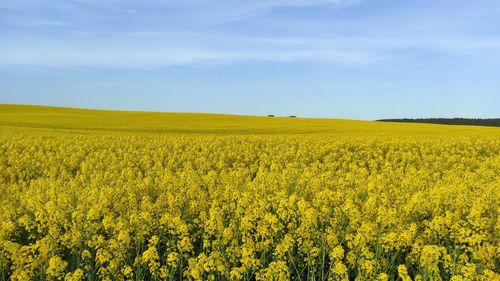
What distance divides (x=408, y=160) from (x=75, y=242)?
16.9m

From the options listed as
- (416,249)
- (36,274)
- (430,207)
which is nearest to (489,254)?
(416,249)

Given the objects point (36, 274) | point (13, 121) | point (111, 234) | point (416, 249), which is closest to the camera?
point (36, 274)

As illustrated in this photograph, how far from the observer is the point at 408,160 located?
67.0ft

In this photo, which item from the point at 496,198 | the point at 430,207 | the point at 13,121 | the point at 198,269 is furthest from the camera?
the point at 13,121

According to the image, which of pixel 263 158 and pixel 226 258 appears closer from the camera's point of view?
pixel 226 258

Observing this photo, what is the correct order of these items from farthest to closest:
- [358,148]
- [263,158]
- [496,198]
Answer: [358,148]
[263,158]
[496,198]

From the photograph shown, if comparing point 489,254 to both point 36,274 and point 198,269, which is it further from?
point 36,274

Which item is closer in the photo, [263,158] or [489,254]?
[489,254]

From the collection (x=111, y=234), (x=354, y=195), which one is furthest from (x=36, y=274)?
(x=354, y=195)

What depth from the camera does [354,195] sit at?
34.6ft

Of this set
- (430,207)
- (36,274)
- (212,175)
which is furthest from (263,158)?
(36,274)

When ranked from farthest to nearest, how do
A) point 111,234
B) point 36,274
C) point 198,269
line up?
point 111,234 → point 36,274 → point 198,269

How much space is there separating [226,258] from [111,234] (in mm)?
2133

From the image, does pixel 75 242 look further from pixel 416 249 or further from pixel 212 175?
pixel 212 175
